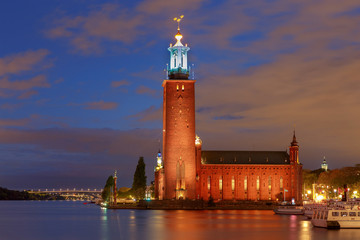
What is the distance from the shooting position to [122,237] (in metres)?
51.5

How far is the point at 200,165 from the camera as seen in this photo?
12244cm

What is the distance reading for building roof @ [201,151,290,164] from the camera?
418ft

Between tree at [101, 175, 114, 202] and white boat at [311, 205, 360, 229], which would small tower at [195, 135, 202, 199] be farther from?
white boat at [311, 205, 360, 229]

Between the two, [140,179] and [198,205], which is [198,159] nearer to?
[198,205]


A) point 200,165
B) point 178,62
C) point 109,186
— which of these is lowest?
point 109,186

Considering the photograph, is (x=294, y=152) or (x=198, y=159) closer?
(x=198, y=159)

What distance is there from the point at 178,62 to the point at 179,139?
52.9 ft

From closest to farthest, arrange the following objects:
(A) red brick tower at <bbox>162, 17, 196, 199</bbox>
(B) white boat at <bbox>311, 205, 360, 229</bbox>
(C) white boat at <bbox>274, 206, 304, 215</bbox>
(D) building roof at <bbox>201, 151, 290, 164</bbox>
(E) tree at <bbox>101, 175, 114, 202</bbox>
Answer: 1. (B) white boat at <bbox>311, 205, 360, 229</bbox>
2. (C) white boat at <bbox>274, 206, 304, 215</bbox>
3. (A) red brick tower at <bbox>162, 17, 196, 199</bbox>
4. (D) building roof at <bbox>201, 151, 290, 164</bbox>
5. (E) tree at <bbox>101, 175, 114, 202</bbox>

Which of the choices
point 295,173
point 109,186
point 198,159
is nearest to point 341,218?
point 198,159

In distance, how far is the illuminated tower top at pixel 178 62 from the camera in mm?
118125

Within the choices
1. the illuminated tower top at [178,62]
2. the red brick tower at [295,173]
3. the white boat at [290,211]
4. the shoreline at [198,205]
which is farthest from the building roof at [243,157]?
the white boat at [290,211]

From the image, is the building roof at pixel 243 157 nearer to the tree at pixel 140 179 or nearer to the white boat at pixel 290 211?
the tree at pixel 140 179

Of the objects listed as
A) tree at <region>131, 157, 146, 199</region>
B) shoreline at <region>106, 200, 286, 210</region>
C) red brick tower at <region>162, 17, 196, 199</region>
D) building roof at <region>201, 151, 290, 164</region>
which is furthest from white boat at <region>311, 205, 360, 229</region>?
tree at <region>131, 157, 146, 199</region>

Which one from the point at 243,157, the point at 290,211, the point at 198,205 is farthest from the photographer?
the point at 243,157
